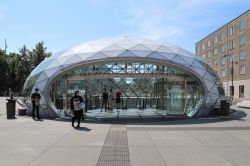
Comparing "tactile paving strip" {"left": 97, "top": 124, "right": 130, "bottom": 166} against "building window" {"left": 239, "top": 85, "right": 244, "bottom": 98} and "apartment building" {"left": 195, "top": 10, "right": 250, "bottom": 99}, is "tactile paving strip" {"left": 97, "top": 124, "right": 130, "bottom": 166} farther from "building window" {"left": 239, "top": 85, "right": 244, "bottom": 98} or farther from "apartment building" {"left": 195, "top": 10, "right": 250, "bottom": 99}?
"building window" {"left": 239, "top": 85, "right": 244, "bottom": 98}

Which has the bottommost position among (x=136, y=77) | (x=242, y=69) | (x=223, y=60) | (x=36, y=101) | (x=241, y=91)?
(x=36, y=101)

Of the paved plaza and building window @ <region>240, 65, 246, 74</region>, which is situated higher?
building window @ <region>240, 65, 246, 74</region>

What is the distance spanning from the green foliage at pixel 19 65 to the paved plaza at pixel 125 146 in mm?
55533

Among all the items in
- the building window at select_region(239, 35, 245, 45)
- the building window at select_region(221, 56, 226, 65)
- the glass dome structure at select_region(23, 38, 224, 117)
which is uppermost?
the building window at select_region(239, 35, 245, 45)

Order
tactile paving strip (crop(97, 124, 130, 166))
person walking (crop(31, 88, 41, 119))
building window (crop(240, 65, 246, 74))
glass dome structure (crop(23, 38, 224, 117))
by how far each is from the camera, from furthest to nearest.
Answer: building window (crop(240, 65, 246, 74))
glass dome structure (crop(23, 38, 224, 117))
person walking (crop(31, 88, 41, 119))
tactile paving strip (crop(97, 124, 130, 166))

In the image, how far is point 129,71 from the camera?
892 inches

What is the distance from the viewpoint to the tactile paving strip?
8.16 metres

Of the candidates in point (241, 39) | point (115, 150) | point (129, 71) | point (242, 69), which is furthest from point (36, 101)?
point (241, 39)

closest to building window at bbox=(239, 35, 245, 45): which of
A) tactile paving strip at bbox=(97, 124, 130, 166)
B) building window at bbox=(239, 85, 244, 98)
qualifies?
building window at bbox=(239, 85, 244, 98)

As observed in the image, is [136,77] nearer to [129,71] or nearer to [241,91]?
[129,71]

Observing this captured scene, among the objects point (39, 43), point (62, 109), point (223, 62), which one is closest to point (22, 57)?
point (39, 43)

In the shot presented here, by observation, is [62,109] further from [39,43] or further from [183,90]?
[39,43]

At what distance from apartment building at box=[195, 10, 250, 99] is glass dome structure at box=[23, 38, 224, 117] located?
3763cm

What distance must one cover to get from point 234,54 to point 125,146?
187 ft
